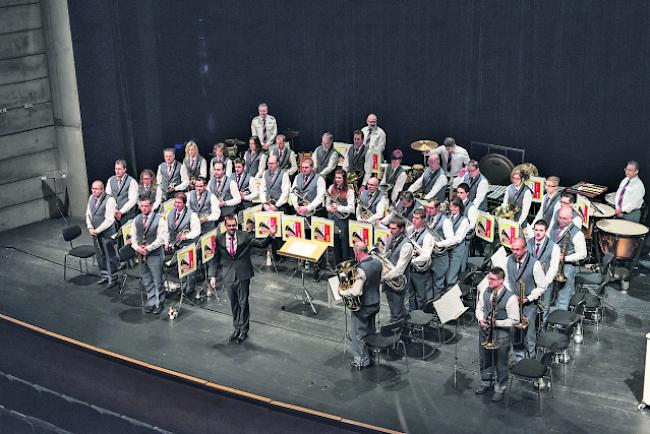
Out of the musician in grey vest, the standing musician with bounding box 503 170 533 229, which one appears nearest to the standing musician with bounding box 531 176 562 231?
the standing musician with bounding box 503 170 533 229

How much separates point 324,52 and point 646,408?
8060mm

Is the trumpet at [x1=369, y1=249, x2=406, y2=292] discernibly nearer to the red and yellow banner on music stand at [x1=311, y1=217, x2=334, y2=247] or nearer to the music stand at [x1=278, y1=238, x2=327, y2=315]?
the music stand at [x1=278, y1=238, x2=327, y2=315]

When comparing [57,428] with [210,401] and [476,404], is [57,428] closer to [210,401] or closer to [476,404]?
[210,401]

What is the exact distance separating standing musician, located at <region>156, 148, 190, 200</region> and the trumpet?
3.79 metres

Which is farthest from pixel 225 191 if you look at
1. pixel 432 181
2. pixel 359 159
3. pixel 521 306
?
pixel 521 306

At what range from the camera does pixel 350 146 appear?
14.5 m

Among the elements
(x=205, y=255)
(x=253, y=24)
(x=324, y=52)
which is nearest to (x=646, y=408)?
(x=205, y=255)

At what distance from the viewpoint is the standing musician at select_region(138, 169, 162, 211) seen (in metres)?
12.9

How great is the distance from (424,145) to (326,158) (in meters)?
1.39

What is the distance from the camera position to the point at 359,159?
14.3m

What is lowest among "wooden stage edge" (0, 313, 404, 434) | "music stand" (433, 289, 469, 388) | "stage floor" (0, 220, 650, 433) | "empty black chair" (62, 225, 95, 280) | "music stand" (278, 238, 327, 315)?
"stage floor" (0, 220, 650, 433)

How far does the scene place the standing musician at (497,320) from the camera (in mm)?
9445

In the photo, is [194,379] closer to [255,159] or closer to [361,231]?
[361,231]

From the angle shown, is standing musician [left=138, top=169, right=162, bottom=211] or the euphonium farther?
standing musician [left=138, top=169, right=162, bottom=211]
